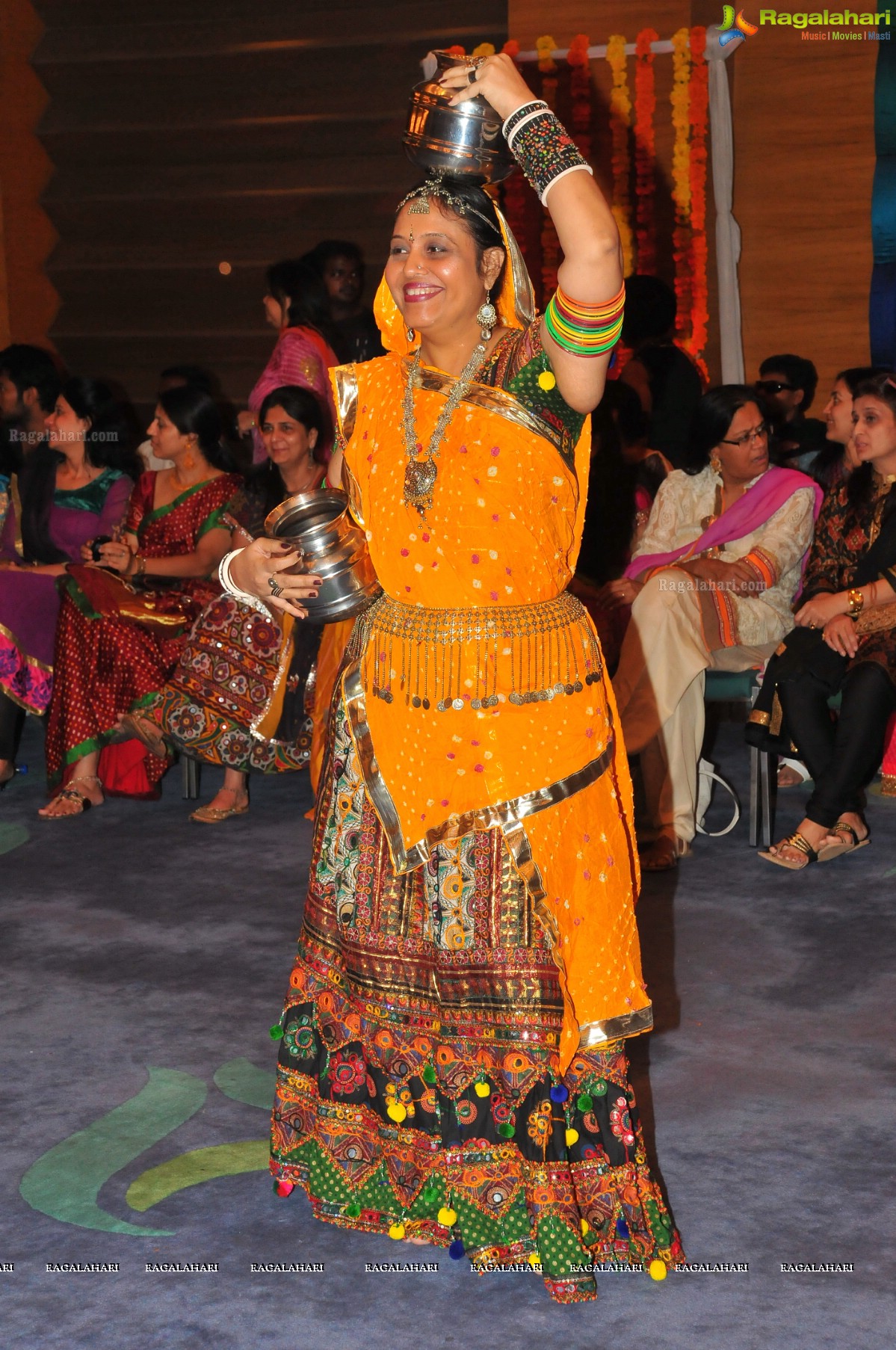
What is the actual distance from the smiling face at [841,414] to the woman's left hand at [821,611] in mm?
507

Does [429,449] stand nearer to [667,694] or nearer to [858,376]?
[667,694]

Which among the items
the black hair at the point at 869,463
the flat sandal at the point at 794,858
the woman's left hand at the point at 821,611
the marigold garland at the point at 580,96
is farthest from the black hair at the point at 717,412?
the marigold garland at the point at 580,96

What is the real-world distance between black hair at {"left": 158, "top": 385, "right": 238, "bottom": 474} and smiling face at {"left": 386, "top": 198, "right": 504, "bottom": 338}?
2978 mm

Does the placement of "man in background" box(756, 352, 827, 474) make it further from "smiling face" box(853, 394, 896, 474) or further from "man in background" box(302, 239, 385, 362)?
"man in background" box(302, 239, 385, 362)

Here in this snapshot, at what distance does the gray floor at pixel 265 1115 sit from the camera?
2154 mm

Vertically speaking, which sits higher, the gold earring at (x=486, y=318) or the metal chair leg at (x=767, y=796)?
the gold earring at (x=486, y=318)

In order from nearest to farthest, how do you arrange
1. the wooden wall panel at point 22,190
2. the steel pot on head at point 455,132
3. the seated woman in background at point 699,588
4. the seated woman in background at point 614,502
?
the steel pot on head at point 455,132
the seated woman in background at point 699,588
the seated woman in background at point 614,502
the wooden wall panel at point 22,190

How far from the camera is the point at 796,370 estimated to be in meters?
6.02

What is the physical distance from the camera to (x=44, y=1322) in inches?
84.7

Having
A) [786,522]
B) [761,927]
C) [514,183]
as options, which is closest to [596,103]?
[514,183]

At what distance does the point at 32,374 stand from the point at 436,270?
422cm

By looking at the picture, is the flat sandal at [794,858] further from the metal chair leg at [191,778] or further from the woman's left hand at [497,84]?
the woman's left hand at [497,84]

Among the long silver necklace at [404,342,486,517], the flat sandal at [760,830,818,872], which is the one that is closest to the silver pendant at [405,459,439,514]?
the long silver necklace at [404,342,486,517]

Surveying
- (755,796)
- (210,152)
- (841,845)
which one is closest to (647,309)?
(755,796)
